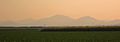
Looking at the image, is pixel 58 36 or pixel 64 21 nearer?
pixel 58 36

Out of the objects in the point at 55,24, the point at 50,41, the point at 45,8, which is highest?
the point at 45,8

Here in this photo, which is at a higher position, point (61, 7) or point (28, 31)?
point (61, 7)

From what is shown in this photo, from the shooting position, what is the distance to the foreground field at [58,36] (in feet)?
4.27

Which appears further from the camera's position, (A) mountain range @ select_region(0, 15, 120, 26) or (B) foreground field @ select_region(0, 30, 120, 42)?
(A) mountain range @ select_region(0, 15, 120, 26)

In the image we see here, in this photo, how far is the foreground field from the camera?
51.3 inches

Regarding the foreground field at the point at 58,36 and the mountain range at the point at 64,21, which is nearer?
the foreground field at the point at 58,36

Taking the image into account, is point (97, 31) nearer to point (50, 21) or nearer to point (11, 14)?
point (50, 21)

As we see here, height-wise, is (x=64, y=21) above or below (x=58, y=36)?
above

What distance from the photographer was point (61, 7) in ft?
5.29

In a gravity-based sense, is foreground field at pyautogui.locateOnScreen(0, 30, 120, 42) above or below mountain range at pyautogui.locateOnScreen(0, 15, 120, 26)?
below

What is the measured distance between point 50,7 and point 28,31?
1.19 ft

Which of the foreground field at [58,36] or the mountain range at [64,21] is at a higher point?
the mountain range at [64,21]

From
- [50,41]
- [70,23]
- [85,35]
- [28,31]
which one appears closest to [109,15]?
[70,23]

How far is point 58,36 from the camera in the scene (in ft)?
4.28
